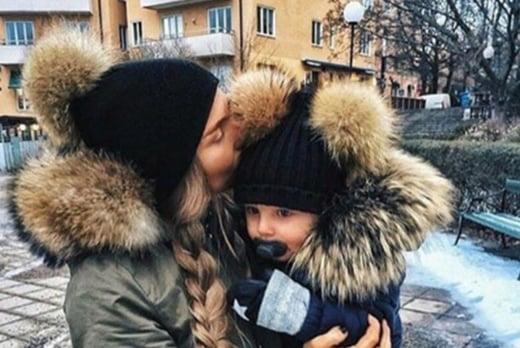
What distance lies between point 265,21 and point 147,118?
20.8 m

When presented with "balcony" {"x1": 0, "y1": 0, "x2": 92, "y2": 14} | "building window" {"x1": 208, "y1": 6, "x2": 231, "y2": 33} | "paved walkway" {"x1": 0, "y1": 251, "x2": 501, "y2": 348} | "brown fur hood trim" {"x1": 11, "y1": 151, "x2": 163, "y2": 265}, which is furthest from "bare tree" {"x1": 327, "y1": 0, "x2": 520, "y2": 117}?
"balcony" {"x1": 0, "y1": 0, "x2": 92, "y2": 14}

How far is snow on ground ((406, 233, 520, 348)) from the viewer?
336 centimetres

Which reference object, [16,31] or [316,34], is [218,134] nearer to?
[316,34]

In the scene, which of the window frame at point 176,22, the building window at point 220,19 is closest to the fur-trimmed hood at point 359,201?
the building window at point 220,19

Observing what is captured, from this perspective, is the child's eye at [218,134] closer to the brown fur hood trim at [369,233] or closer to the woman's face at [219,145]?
the woman's face at [219,145]

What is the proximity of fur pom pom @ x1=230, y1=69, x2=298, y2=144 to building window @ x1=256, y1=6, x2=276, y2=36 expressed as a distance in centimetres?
1974

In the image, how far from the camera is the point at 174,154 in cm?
98

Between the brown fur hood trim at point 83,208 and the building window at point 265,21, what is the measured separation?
20.1 m

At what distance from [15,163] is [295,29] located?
72.2ft

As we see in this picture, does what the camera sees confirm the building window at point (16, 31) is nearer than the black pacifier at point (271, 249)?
No

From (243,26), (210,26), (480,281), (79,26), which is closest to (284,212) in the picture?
(79,26)

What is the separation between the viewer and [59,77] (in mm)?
939

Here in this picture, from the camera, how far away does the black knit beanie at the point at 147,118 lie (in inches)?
36.8

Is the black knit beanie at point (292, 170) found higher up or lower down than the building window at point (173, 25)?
lower down
